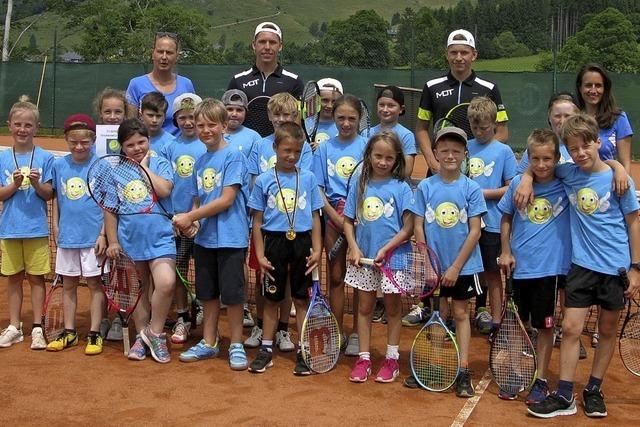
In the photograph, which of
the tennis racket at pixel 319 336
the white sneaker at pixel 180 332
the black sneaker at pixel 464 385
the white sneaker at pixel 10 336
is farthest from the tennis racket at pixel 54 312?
the black sneaker at pixel 464 385

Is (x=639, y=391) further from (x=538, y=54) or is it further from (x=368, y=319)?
(x=538, y=54)

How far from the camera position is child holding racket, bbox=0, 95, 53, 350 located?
539 cm

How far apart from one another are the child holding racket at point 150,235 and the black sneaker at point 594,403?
97.5 inches

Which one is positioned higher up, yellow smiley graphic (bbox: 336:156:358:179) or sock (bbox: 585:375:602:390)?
yellow smiley graphic (bbox: 336:156:358:179)

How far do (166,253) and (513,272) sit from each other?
6.85 ft

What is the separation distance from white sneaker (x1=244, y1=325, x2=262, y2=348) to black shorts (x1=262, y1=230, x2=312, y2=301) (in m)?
0.61

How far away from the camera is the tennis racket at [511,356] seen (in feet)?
15.2

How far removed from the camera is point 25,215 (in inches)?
214

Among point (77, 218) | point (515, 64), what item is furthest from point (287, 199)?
point (515, 64)

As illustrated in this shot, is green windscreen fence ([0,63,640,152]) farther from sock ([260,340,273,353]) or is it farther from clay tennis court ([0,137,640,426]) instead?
clay tennis court ([0,137,640,426])

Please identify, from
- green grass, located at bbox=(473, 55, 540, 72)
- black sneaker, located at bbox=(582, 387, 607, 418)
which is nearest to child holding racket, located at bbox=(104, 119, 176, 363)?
black sneaker, located at bbox=(582, 387, 607, 418)

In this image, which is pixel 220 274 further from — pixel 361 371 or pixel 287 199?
pixel 361 371

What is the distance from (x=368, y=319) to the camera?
16.4ft

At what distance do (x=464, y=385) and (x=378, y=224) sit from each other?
1.02 meters
